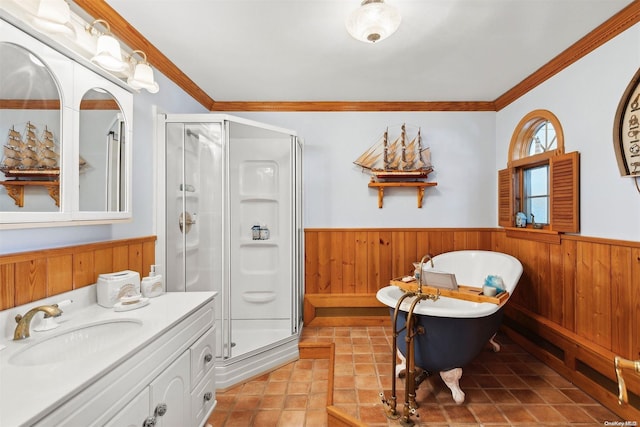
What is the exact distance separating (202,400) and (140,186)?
1.40 m

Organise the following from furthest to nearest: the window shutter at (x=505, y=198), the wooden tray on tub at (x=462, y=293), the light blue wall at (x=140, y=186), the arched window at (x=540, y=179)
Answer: the window shutter at (x=505, y=198), the arched window at (x=540, y=179), the wooden tray on tub at (x=462, y=293), the light blue wall at (x=140, y=186)

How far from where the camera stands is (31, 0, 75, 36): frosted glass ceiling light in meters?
1.09

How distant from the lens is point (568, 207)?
207cm

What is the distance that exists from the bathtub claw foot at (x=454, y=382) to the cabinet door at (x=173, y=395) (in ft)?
4.95

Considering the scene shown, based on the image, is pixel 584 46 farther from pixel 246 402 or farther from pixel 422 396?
pixel 246 402

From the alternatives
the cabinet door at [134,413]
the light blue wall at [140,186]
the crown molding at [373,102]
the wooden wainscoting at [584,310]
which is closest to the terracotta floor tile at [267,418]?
the cabinet door at [134,413]

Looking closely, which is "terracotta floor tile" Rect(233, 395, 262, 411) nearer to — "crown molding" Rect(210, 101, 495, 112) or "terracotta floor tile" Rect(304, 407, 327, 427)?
"terracotta floor tile" Rect(304, 407, 327, 427)

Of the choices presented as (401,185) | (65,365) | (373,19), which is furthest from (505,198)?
(65,365)

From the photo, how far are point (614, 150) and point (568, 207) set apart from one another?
0.48m

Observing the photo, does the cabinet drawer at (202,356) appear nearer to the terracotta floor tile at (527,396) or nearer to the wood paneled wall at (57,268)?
the wood paneled wall at (57,268)

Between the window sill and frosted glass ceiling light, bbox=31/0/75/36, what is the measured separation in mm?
3157

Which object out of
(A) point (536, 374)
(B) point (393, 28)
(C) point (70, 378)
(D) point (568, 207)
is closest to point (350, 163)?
(B) point (393, 28)

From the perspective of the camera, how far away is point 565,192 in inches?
82.4

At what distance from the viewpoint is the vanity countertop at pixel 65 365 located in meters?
0.72
